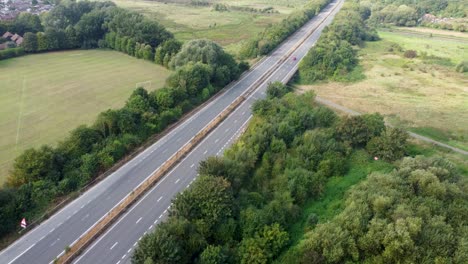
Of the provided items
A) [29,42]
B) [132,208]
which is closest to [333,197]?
[132,208]

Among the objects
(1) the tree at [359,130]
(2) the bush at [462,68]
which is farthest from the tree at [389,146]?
(2) the bush at [462,68]

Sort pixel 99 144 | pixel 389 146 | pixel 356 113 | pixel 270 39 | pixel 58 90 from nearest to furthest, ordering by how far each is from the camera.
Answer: pixel 389 146 < pixel 99 144 < pixel 356 113 < pixel 58 90 < pixel 270 39

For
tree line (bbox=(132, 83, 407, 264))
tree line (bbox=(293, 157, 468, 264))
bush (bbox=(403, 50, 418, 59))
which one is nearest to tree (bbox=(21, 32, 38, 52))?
tree line (bbox=(132, 83, 407, 264))

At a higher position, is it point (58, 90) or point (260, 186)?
point (260, 186)

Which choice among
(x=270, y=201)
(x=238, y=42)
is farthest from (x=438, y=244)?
(x=238, y=42)

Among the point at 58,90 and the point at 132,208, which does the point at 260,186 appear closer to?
the point at 132,208

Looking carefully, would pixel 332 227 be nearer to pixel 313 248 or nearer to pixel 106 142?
pixel 313 248

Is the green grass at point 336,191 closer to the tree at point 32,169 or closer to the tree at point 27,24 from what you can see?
the tree at point 32,169
